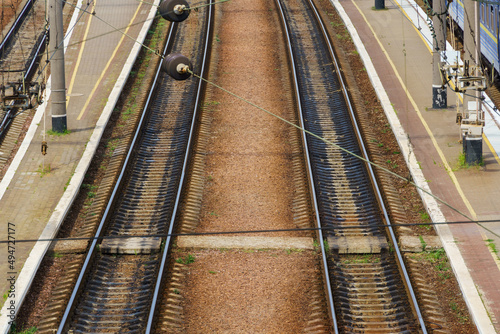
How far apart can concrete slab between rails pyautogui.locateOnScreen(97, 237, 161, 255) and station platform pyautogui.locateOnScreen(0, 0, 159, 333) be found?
1.24 m

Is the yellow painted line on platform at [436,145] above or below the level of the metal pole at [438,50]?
below

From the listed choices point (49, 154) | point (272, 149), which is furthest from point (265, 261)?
point (49, 154)

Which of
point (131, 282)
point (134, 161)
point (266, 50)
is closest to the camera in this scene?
point (131, 282)

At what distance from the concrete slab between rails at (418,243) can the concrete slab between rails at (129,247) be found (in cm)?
505

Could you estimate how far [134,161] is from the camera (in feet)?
62.8

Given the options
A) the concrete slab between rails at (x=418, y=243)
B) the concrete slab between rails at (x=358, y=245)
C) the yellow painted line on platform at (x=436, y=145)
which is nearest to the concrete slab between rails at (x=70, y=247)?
the concrete slab between rails at (x=358, y=245)

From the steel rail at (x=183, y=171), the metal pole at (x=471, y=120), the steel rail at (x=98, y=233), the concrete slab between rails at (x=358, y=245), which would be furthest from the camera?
the metal pole at (x=471, y=120)

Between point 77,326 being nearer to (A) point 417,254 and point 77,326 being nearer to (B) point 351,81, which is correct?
(A) point 417,254

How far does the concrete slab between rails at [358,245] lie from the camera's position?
14508mm

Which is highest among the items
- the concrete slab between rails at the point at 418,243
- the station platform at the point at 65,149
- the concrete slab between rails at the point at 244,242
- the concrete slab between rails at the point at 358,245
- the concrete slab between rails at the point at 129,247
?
the station platform at the point at 65,149

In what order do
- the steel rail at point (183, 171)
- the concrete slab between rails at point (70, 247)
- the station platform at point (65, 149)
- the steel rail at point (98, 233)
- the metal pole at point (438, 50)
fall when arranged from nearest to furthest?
1. the steel rail at point (98, 233)
2. the steel rail at point (183, 171)
3. the station platform at point (65, 149)
4. the concrete slab between rails at point (70, 247)
5. the metal pole at point (438, 50)

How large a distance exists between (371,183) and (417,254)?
319cm

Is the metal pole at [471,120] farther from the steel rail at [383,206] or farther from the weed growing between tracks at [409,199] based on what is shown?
the steel rail at [383,206]

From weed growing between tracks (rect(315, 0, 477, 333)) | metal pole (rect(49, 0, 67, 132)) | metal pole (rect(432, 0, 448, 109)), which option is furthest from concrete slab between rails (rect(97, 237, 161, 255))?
metal pole (rect(432, 0, 448, 109))
